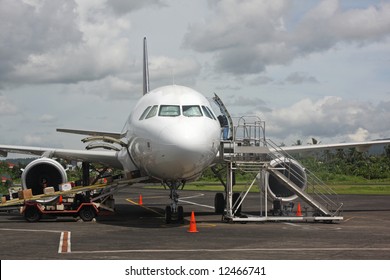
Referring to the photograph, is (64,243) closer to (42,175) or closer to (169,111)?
(169,111)

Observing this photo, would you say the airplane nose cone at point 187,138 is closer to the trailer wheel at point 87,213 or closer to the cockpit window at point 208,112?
the cockpit window at point 208,112

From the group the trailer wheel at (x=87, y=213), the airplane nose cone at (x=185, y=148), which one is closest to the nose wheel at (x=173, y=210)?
the airplane nose cone at (x=185, y=148)

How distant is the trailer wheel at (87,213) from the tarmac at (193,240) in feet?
1.69

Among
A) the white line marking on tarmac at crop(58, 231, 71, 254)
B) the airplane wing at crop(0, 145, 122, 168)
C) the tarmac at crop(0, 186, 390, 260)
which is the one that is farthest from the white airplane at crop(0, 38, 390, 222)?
the white line marking on tarmac at crop(58, 231, 71, 254)

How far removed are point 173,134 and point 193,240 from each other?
344 cm

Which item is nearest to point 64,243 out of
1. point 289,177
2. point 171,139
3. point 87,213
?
point 171,139

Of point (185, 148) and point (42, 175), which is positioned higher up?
point (185, 148)

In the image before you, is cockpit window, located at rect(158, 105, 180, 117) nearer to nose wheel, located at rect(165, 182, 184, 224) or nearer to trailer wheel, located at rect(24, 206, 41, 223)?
nose wheel, located at rect(165, 182, 184, 224)

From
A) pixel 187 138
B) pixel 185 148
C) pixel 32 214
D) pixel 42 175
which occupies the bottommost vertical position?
pixel 32 214

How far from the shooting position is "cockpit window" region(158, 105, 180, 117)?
1817 centimetres

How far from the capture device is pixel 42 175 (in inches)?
946

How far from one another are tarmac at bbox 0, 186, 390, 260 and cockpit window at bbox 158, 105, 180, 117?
3592 mm
